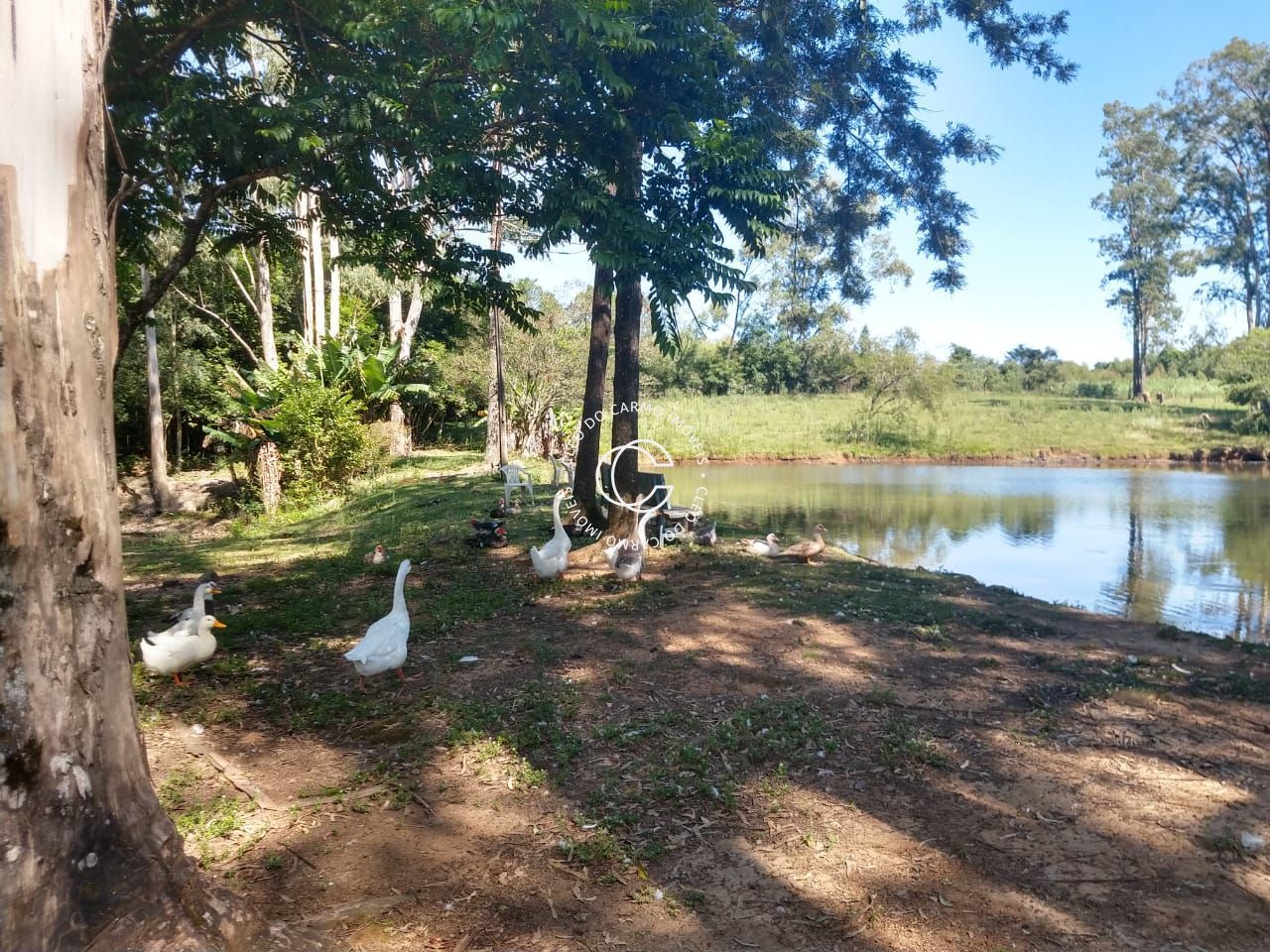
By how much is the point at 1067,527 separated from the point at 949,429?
68.7 ft

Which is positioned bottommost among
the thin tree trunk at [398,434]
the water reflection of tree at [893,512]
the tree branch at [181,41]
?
the water reflection of tree at [893,512]

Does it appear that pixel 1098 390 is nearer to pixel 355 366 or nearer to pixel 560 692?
pixel 355 366

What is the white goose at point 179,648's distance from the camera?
16.8 ft

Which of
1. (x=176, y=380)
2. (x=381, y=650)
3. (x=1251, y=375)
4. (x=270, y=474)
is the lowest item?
(x=381, y=650)

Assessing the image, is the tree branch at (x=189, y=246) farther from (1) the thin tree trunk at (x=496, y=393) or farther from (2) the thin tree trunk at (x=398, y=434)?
(2) the thin tree trunk at (x=398, y=434)

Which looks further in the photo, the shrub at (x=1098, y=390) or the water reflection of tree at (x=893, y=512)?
the shrub at (x=1098, y=390)

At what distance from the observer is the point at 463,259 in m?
8.09

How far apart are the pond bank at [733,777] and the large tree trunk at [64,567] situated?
0.82m

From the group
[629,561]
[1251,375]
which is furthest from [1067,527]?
[1251,375]

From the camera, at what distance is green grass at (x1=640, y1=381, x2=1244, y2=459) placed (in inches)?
1346

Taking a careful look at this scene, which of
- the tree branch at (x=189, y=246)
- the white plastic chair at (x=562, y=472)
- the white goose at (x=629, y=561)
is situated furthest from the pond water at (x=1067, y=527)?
the tree branch at (x=189, y=246)

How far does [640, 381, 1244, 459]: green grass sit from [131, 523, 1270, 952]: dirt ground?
81.0ft

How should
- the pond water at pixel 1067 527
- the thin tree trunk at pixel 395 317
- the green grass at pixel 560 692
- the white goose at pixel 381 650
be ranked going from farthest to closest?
the thin tree trunk at pixel 395 317, the pond water at pixel 1067 527, the white goose at pixel 381 650, the green grass at pixel 560 692

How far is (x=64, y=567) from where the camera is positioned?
229 cm
